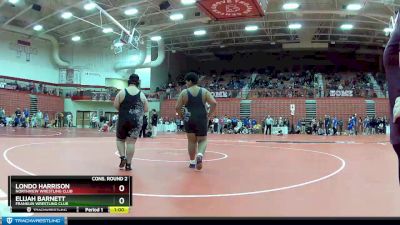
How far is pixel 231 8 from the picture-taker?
14.3 meters

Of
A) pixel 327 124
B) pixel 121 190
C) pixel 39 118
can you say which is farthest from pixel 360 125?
pixel 121 190

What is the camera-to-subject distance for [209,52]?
3809cm

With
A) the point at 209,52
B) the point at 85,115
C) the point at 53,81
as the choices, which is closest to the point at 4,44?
the point at 53,81

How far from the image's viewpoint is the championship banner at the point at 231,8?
1360 cm

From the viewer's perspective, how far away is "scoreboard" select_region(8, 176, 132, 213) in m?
1.80

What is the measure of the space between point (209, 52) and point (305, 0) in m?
16.9

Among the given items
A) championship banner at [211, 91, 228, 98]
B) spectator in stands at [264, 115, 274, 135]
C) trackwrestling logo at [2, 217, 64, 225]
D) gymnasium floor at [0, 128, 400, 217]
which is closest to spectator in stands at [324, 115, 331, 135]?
spectator in stands at [264, 115, 274, 135]

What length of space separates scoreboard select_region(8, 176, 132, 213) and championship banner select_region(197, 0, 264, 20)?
40.6 ft

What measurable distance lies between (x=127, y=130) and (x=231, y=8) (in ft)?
33.2

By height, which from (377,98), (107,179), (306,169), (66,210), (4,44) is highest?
(4,44)

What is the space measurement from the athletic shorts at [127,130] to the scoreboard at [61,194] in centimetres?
363

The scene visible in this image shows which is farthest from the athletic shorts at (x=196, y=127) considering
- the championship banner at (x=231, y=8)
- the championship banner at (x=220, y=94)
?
the championship banner at (x=220, y=94)

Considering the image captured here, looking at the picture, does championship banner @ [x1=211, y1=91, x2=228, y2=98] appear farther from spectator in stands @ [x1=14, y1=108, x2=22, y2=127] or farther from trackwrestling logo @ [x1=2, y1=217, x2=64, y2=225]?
trackwrestling logo @ [x1=2, y1=217, x2=64, y2=225]

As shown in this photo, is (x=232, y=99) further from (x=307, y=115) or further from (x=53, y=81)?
(x=53, y=81)
